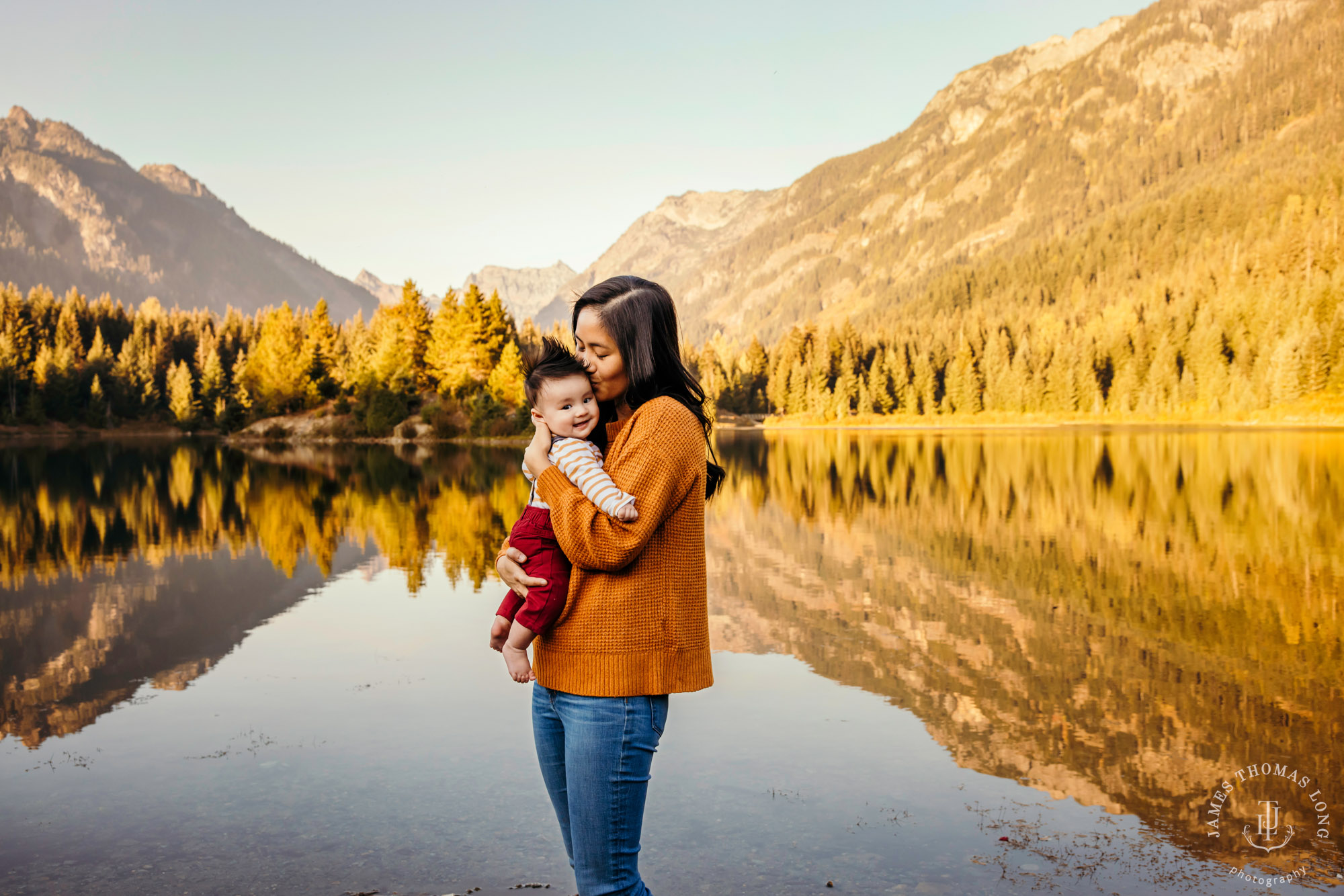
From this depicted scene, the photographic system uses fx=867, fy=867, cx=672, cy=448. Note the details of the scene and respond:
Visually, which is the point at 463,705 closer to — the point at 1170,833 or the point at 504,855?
the point at 504,855

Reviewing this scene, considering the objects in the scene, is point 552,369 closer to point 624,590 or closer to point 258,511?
point 624,590

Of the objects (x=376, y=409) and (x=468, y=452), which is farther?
(x=376, y=409)

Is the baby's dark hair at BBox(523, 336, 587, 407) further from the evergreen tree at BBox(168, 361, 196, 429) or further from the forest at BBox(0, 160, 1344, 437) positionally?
the evergreen tree at BBox(168, 361, 196, 429)

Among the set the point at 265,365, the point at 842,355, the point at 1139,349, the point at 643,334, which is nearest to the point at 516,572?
the point at 643,334

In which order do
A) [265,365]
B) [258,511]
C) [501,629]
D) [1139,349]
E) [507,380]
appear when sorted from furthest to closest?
[1139,349], [265,365], [507,380], [258,511], [501,629]

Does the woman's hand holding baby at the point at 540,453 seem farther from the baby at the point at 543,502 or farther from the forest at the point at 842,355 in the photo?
the forest at the point at 842,355

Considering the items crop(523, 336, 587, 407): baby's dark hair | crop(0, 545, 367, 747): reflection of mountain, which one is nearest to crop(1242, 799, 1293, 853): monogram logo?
crop(523, 336, 587, 407): baby's dark hair

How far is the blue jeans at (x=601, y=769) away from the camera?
2.76 metres

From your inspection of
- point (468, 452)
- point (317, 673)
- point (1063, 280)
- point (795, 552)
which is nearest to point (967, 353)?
point (1063, 280)

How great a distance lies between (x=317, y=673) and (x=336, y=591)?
15.1 ft

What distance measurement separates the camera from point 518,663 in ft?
9.53

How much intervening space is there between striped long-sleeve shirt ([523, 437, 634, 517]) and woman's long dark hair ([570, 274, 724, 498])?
29 cm

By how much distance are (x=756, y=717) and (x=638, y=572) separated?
5604mm

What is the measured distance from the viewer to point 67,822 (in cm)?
560
